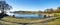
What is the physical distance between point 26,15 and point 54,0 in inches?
23.5

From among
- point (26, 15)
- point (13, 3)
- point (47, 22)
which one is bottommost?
point (47, 22)

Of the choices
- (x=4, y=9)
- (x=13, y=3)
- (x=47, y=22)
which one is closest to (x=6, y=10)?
(x=4, y=9)

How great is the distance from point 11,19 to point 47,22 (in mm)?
679

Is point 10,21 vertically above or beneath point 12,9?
beneath

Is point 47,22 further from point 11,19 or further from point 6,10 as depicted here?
point 6,10

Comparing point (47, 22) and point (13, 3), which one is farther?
point (13, 3)

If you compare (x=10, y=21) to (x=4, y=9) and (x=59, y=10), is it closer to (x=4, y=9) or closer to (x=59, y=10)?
(x=4, y=9)

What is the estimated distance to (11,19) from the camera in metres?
2.10

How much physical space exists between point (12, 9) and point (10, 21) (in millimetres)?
236

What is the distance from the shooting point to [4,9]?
6.98 ft

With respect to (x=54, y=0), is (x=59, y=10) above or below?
below

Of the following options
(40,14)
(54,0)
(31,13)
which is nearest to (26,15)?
(31,13)

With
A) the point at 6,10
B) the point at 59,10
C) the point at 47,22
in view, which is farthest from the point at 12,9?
the point at 59,10

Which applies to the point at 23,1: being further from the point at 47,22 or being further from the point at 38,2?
the point at 47,22
